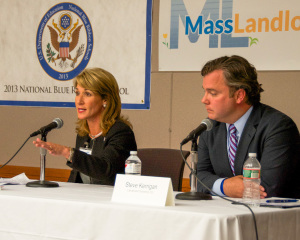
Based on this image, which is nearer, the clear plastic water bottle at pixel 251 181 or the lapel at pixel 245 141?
the clear plastic water bottle at pixel 251 181

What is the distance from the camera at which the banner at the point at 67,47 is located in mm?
4664

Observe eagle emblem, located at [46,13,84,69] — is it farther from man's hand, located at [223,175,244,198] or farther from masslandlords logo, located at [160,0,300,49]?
man's hand, located at [223,175,244,198]

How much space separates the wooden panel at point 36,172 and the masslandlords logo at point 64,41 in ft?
2.92

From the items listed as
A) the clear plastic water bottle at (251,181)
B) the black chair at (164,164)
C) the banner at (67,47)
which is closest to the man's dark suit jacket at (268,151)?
the clear plastic water bottle at (251,181)

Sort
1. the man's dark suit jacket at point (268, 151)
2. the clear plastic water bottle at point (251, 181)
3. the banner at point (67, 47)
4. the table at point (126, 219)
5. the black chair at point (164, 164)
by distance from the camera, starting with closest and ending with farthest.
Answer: the table at point (126, 219) → the clear plastic water bottle at point (251, 181) → the man's dark suit jacket at point (268, 151) → the black chair at point (164, 164) → the banner at point (67, 47)

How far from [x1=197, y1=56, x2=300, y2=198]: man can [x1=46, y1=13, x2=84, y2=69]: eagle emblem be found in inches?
91.5

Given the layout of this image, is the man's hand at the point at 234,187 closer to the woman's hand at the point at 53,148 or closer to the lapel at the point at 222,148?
the lapel at the point at 222,148

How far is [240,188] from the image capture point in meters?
2.49

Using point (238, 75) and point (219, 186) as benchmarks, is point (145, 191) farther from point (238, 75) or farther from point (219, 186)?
point (238, 75)

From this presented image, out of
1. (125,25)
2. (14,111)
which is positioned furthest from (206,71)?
(14,111)

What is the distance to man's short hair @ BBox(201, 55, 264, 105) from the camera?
2859 mm

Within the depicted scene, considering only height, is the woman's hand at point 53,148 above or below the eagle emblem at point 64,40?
below

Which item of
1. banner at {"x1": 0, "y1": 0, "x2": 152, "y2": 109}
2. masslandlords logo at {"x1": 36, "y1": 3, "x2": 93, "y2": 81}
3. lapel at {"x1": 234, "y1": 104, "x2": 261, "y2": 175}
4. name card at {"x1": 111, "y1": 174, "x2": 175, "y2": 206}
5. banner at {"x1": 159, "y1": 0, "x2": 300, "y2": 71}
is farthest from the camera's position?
masslandlords logo at {"x1": 36, "y1": 3, "x2": 93, "y2": 81}

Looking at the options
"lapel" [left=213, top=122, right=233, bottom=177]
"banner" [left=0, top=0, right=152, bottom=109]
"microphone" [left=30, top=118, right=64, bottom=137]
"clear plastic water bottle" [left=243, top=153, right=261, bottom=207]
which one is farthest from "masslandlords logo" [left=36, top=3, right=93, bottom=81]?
"clear plastic water bottle" [left=243, top=153, right=261, bottom=207]
